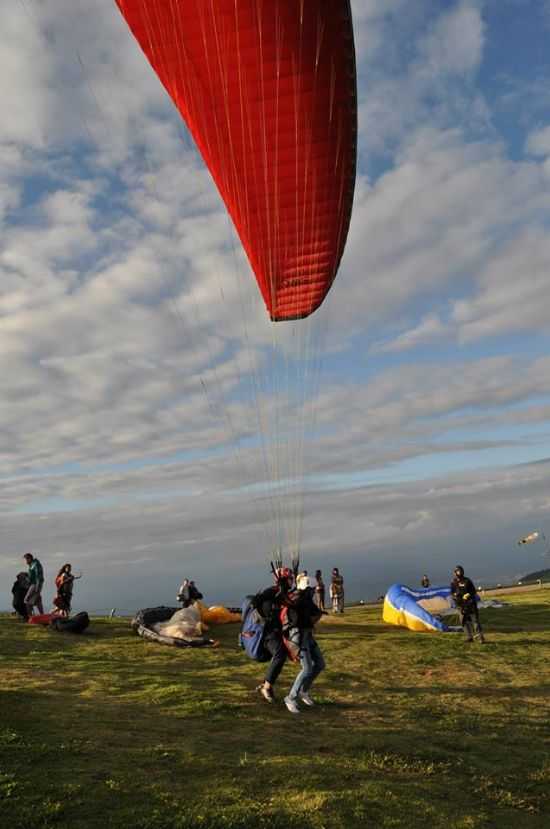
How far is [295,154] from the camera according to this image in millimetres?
11570

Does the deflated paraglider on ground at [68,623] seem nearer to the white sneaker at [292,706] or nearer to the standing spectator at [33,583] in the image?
the standing spectator at [33,583]

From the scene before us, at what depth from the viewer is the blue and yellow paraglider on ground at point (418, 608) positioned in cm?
1602

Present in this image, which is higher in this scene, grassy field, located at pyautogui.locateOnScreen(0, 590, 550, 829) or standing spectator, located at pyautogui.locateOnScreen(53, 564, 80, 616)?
standing spectator, located at pyautogui.locateOnScreen(53, 564, 80, 616)

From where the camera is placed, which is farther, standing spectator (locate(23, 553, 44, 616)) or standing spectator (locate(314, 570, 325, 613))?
standing spectator (locate(314, 570, 325, 613))

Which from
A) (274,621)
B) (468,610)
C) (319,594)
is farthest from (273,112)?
(319,594)

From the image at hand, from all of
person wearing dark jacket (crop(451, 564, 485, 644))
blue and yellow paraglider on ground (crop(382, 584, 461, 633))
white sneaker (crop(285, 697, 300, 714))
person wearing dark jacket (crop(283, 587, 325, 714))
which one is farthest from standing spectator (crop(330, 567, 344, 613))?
white sneaker (crop(285, 697, 300, 714))

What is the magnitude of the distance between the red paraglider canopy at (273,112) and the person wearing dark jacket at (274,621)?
6.91 meters

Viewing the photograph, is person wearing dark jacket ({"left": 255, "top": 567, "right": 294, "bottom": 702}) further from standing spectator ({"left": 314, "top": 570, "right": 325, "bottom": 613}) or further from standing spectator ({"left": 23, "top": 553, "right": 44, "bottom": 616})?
standing spectator ({"left": 314, "top": 570, "right": 325, "bottom": 613})

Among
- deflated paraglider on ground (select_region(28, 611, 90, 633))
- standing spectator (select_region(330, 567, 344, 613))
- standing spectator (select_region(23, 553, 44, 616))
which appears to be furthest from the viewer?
standing spectator (select_region(330, 567, 344, 613))

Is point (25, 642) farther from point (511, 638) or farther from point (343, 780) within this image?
point (511, 638)

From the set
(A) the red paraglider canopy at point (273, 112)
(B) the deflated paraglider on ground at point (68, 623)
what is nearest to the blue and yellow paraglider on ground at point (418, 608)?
(B) the deflated paraglider on ground at point (68, 623)

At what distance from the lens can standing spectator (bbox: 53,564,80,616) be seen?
54.9ft

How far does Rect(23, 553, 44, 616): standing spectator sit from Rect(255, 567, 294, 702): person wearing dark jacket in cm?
1001

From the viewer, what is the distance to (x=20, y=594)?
57.4ft
